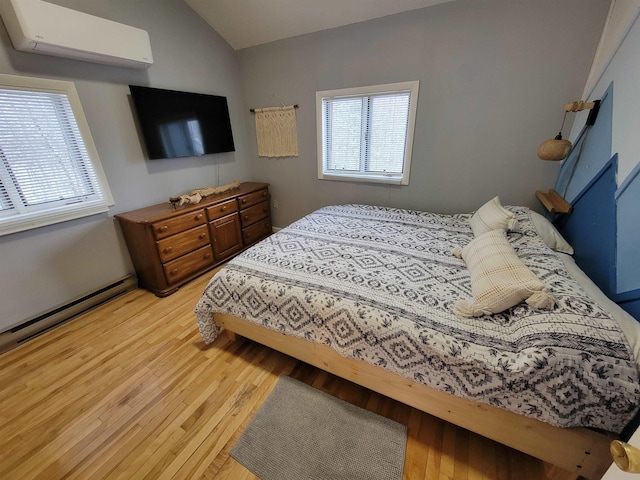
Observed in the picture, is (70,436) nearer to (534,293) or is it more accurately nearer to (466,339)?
(466,339)

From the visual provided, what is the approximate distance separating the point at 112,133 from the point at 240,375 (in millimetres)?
2387

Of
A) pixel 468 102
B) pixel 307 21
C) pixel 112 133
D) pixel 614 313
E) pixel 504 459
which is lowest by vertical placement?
pixel 504 459

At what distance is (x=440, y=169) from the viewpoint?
2.59 m

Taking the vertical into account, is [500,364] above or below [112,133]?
below

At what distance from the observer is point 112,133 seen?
2.27 metres

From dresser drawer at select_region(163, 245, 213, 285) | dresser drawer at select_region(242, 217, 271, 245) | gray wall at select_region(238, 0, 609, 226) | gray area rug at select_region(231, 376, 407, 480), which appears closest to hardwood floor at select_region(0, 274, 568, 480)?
gray area rug at select_region(231, 376, 407, 480)

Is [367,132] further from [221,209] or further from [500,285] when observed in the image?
[500,285]

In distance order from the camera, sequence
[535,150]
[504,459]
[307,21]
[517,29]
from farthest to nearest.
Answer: [307,21] → [535,150] → [517,29] → [504,459]

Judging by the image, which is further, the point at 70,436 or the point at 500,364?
the point at 70,436

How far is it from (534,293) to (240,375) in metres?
1.68

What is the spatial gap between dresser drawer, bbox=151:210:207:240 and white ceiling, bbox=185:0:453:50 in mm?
2133

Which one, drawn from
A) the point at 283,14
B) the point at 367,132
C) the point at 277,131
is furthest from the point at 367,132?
A: the point at 283,14

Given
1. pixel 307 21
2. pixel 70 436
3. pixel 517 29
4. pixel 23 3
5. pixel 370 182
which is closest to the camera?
pixel 70 436

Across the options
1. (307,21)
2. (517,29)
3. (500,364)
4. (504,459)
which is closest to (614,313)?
(500,364)
